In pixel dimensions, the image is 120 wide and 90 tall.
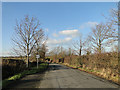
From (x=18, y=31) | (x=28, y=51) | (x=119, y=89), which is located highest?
(x=18, y=31)

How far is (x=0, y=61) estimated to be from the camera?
37.1ft

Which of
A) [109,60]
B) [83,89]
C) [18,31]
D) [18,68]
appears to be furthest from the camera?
[18,31]

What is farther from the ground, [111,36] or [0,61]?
[111,36]

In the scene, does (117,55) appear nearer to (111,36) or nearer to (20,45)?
(111,36)

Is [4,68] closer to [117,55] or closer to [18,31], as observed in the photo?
[18,31]

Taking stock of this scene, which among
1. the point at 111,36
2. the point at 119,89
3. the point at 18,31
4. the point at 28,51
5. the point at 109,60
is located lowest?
the point at 119,89

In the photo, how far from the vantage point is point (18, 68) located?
15.5 metres

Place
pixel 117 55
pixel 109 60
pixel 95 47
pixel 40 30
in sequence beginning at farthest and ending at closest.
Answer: pixel 95 47, pixel 40 30, pixel 109 60, pixel 117 55

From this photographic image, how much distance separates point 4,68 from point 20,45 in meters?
6.65

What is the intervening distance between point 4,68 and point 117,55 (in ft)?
38.0

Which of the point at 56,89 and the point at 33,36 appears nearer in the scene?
the point at 56,89

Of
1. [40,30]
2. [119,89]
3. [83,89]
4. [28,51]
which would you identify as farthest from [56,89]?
Result: [40,30]

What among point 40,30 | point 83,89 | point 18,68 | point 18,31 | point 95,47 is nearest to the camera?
point 83,89

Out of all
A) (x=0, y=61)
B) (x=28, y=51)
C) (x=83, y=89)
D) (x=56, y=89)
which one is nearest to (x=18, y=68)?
(x=28, y=51)
